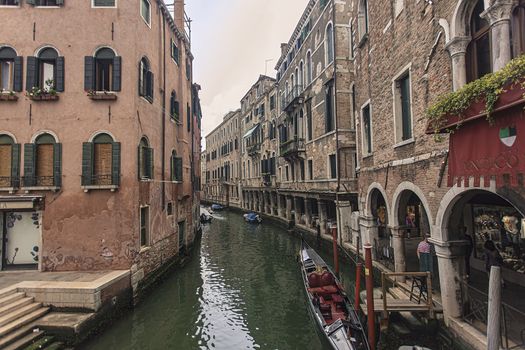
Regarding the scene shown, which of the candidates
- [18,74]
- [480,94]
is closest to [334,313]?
[480,94]

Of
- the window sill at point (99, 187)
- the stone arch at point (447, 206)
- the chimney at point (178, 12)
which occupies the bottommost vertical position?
the stone arch at point (447, 206)

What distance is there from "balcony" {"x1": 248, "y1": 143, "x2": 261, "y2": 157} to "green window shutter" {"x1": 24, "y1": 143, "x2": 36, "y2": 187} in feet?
83.1

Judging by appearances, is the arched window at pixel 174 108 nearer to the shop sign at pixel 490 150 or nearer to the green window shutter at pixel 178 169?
the green window shutter at pixel 178 169

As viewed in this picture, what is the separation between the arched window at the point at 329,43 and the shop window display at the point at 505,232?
11086mm

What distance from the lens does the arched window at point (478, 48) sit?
6.04m

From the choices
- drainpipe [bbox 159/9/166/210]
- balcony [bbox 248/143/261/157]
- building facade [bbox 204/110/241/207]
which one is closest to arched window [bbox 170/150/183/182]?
drainpipe [bbox 159/9/166/210]

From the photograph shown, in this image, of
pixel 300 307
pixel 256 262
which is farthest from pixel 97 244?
pixel 256 262

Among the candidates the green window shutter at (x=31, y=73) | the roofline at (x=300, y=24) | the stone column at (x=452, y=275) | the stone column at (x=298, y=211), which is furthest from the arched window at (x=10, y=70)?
the stone column at (x=298, y=211)

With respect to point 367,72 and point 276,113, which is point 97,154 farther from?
point 276,113

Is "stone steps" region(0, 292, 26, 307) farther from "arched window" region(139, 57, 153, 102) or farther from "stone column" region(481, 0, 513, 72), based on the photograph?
"stone column" region(481, 0, 513, 72)

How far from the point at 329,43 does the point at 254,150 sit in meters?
18.6

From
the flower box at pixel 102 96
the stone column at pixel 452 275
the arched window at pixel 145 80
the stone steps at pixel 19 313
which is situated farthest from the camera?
the arched window at pixel 145 80

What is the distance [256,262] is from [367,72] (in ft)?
34.5

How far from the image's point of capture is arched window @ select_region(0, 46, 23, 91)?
33.9 ft
